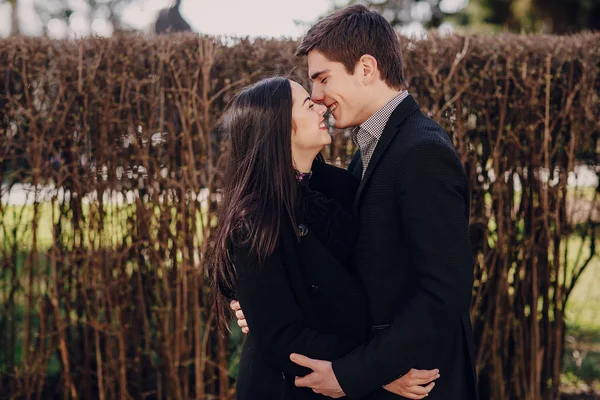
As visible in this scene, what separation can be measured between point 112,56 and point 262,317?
8.59ft

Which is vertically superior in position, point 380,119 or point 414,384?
point 380,119

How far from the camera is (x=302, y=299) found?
2201 mm

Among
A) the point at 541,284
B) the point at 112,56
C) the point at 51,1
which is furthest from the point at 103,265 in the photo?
the point at 51,1

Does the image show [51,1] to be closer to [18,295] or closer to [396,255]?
[18,295]

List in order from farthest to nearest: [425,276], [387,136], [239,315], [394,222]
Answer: [239,315] → [387,136] → [394,222] → [425,276]

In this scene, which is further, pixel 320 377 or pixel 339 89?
pixel 339 89

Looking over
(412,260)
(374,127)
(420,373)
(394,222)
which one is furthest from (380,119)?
(420,373)

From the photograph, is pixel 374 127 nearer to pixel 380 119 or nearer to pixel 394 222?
pixel 380 119

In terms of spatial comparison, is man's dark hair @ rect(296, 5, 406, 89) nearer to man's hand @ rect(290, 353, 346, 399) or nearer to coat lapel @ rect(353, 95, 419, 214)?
coat lapel @ rect(353, 95, 419, 214)

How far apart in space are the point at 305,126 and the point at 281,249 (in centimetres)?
42

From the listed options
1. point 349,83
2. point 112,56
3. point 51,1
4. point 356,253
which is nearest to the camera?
point 356,253

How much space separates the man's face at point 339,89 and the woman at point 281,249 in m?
0.09

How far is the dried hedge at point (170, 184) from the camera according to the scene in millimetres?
4246

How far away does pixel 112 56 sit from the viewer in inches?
167
